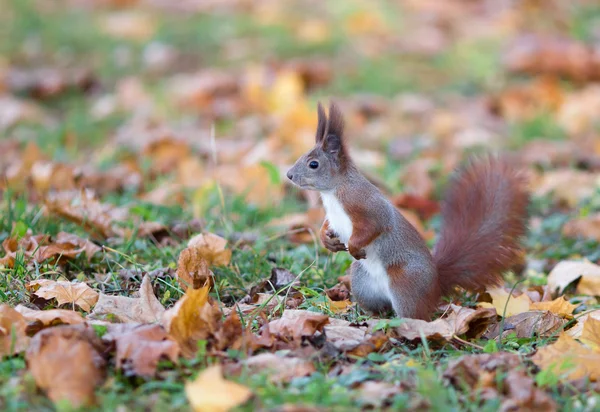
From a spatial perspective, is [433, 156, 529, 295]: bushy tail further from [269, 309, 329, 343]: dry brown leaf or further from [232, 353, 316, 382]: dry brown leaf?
[232, 353, 316, 382]: dry brown leaf

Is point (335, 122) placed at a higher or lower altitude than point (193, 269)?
higher

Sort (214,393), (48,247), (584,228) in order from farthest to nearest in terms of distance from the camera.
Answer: (584,228) → (48,247) → (214,393)

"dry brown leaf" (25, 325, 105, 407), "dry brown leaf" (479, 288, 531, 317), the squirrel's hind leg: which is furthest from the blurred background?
"dry brown leaf" (25, 325, 105, 407)

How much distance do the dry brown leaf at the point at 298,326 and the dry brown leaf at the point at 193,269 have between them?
394 mm

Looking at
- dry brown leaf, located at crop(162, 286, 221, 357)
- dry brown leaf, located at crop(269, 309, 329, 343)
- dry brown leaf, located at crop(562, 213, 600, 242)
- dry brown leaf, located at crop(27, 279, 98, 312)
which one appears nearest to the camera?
dry brown leaf, located at crop(162, 286, 221, 357)

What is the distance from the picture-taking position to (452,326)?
243cm

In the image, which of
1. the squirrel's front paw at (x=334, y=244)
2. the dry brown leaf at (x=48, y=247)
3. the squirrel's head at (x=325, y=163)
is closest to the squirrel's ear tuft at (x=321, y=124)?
the squirrel's head at (x=325, y=163)

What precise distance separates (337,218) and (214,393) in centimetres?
97

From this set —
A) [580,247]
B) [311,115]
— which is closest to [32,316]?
[580,247]

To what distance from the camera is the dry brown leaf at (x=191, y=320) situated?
7.08 ft

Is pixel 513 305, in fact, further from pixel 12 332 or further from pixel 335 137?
pixel 12 332

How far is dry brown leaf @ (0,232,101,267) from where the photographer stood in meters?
2.78

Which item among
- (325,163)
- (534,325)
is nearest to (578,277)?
(534,325)

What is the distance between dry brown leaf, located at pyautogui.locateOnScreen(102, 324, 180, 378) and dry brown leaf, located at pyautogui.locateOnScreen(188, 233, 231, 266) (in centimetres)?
71
